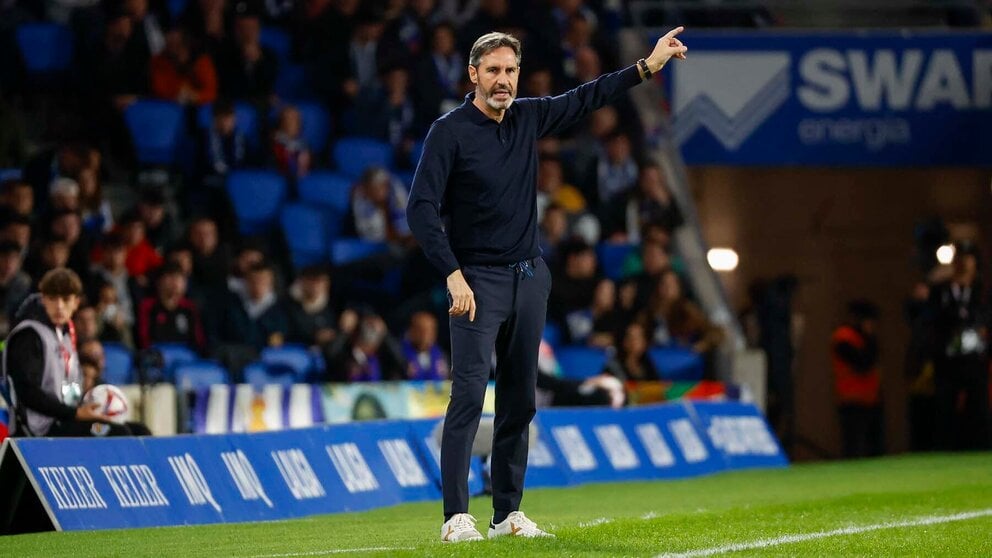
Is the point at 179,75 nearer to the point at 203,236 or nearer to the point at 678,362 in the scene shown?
the point at 203,236

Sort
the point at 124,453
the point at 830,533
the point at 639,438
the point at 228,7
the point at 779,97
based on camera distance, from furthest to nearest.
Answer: the point at 779,97 → the point at 228,7 → the point at 639,438 → the point at 124,453 → the point at 830,533

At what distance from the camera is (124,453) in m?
10.2

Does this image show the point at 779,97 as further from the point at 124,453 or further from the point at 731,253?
the point at 124,453

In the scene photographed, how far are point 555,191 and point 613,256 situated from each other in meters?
0.91

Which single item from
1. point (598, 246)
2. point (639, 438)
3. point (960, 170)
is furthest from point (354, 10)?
point (960, 170)

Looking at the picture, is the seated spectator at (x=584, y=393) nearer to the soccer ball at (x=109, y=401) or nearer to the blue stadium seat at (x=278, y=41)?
the blue stadium seat at (x=278, y=41)

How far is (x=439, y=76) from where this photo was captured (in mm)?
19703

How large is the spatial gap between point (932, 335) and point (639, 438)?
5.00m

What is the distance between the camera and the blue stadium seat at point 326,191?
17.9 meters

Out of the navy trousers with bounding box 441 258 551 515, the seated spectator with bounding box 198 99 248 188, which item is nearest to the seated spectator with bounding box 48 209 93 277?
the seated spectator with bounding box 198 99 248 188

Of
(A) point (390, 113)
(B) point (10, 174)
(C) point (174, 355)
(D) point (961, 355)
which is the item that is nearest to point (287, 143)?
(A) point (390, 113)

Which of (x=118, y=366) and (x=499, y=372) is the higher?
(x=499, y=372)

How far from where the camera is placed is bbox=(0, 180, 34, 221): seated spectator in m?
15.0

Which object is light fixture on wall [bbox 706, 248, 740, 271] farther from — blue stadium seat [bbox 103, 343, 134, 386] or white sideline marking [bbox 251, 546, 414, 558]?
white sideline marking [bbox 251, 546, 414, 558]
